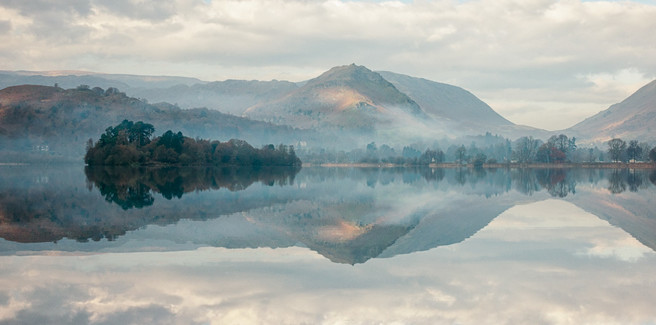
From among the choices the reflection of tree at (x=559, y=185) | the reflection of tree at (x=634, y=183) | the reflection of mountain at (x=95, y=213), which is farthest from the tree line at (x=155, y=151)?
the reflection of mountain at (x=95, y=213)

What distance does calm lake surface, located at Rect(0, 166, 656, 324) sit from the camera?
14.6 metres

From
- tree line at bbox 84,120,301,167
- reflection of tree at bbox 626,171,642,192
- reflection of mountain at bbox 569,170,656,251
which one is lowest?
reflection of tree at bbox 626,171,642,192

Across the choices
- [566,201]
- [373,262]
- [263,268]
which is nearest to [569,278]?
[373,262]

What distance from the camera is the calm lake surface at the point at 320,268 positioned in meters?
14.6

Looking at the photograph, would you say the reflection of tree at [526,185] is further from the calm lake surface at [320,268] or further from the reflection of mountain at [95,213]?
the reflection of mountain at [95,213]

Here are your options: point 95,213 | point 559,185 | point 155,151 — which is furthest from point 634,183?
point 155,151

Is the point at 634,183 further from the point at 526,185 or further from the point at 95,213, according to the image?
the point at 95,213

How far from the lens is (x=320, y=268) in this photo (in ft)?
65.0

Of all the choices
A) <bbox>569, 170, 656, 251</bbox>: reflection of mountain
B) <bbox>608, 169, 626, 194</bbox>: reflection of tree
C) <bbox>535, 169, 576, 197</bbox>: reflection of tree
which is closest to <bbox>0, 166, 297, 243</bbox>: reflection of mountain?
<bbox>569, 170, 656, 251</bbox>: reflection of mountain

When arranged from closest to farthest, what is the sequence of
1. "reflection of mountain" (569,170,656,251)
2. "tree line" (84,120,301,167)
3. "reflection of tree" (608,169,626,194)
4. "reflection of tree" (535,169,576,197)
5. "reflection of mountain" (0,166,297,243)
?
"reflection of mountain" (0,166,297,243) → "reflection of mountain" (569,170,656,251) → "reflection of tree" (535,169,576,197) → "reflection of tree" (608,169,626,194) → "tree line" (84,120,301,167)

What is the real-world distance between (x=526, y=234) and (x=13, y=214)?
28153 mm

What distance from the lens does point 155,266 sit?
19938 mm

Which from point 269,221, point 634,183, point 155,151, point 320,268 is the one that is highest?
point 155,151

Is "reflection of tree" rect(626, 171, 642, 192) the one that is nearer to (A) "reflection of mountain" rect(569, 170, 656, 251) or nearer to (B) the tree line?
(A) "reflection of mountain" rect(569, 170, 656, 251)
